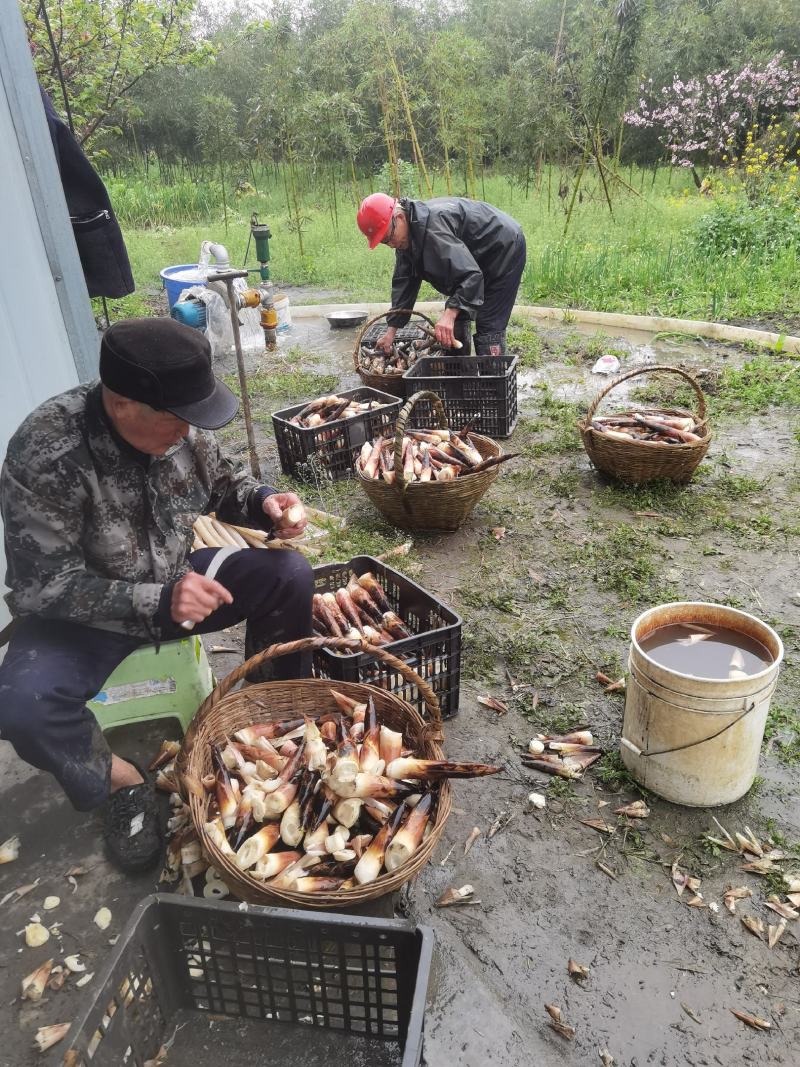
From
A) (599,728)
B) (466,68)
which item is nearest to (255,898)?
(599,728)

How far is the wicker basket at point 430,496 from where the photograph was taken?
4141 millimetres

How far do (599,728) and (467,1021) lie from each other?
1.31m

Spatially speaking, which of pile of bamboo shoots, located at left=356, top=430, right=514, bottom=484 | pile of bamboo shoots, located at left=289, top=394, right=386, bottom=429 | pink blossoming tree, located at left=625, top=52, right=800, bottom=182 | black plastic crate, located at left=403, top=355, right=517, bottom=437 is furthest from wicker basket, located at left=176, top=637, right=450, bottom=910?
pink blossoming tree, located at left=625, top=52, right=800, bottom=182

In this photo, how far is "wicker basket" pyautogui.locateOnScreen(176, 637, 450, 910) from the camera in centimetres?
194

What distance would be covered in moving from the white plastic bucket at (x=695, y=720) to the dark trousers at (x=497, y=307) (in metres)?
3.93

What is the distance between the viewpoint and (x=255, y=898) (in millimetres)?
1979

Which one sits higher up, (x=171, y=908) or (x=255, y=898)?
(x=171, y=908)

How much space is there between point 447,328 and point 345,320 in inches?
135

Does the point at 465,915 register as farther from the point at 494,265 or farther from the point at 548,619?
the point at 494,265

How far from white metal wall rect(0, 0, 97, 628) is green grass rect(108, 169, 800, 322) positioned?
470 centimetres

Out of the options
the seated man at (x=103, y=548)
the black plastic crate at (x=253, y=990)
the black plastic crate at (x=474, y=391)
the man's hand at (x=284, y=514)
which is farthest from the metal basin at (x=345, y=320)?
the black plastic crate at (x=253, y=990)

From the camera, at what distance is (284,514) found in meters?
2.77

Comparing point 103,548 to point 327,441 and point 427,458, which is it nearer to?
point 427,458

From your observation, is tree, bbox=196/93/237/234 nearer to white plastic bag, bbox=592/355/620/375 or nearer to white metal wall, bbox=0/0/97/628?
white plastic bag, bbox=592/355/620/375
